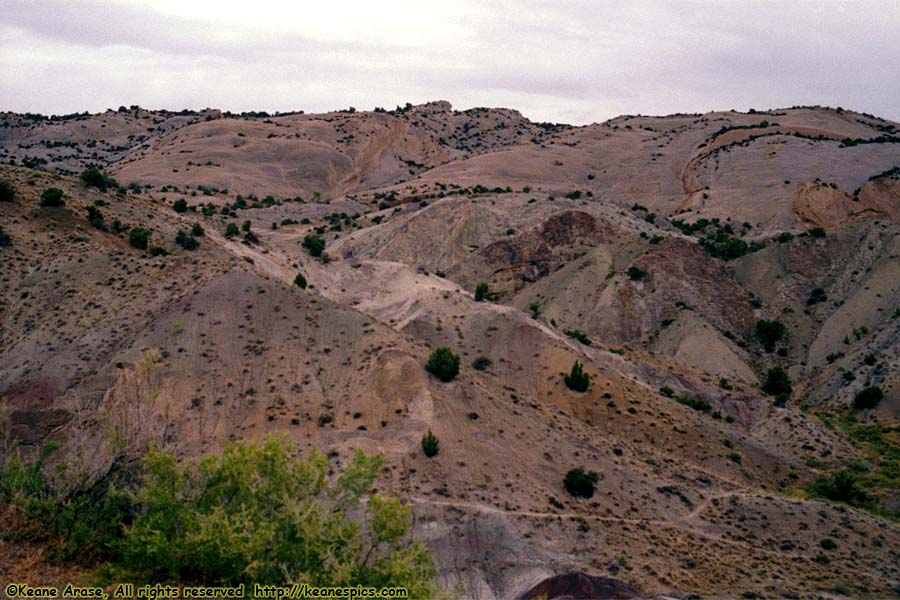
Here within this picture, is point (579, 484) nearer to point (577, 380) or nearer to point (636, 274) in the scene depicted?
point (577, 380)

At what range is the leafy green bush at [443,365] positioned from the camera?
37.3 m

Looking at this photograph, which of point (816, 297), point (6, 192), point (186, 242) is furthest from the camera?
point (816, 297)

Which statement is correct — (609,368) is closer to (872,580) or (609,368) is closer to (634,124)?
(872,580)

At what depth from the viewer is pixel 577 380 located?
43.6 meters

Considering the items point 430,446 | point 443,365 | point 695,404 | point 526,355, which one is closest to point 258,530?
point 430,446

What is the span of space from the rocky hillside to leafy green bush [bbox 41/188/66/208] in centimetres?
34

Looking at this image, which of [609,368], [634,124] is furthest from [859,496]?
[634,124]

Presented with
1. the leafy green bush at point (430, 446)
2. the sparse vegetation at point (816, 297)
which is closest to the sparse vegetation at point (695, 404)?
the leafy green bush at point (430, 446)

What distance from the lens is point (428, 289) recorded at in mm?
55469

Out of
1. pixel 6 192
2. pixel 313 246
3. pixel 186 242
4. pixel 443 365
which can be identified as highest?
pixel 6 192

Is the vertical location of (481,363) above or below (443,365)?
below

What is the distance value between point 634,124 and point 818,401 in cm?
10110

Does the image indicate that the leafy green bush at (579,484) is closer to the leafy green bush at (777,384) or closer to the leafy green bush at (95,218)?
the leafy green bush at (777,384)

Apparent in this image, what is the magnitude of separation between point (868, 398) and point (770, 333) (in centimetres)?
1283
